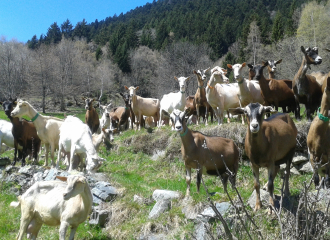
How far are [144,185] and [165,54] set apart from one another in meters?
34.0

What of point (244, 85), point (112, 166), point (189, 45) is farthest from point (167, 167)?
point (189, 45)

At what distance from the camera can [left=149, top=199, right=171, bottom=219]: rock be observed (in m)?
6.54

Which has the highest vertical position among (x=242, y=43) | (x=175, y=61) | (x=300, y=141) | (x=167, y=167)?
(x=242, y=43)

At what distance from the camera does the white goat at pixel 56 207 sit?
573cm

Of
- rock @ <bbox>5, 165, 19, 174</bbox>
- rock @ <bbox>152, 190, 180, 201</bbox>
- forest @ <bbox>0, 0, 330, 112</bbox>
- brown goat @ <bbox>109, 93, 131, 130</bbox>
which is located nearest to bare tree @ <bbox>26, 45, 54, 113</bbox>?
forest @ <bbox>0, 0, 330, 112</bbox>

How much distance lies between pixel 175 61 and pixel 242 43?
1463 centimetres

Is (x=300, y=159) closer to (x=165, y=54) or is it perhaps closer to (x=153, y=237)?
(x=153, y=237)

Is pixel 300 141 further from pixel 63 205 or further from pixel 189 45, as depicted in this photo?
pixel 189 45

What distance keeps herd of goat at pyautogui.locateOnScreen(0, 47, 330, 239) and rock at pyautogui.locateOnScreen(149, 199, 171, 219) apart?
1.61 ft

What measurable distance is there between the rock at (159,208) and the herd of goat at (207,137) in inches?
19.3

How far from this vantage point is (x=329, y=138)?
6.14 meters

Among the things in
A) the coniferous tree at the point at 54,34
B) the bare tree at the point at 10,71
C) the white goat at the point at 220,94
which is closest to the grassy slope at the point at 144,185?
the white goat at the point at 220,94

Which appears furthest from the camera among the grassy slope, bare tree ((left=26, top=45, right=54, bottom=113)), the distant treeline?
the distant treeline

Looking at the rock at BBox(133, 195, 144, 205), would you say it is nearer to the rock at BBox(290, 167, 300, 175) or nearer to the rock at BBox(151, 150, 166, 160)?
the rock at BBox(151, 150, 166, 160)
